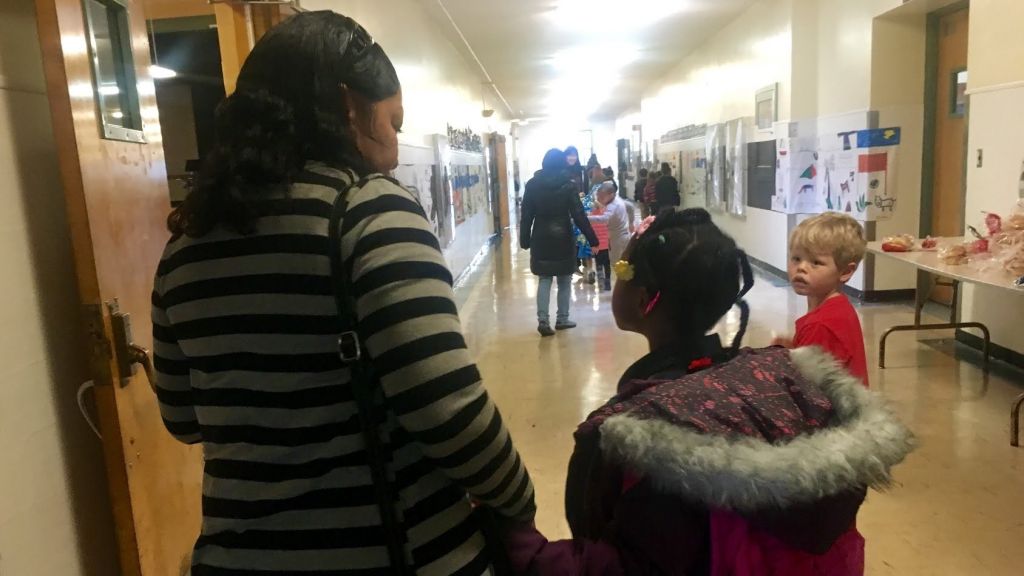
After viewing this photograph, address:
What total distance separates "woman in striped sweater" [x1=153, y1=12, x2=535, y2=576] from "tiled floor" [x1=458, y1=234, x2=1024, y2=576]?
794 millimetres

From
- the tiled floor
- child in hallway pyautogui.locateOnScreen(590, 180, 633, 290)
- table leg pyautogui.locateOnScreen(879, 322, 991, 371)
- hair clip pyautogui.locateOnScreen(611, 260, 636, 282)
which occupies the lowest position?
the tiled floor

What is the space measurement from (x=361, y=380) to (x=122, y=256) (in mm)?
1084

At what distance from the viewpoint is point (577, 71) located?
537 inches

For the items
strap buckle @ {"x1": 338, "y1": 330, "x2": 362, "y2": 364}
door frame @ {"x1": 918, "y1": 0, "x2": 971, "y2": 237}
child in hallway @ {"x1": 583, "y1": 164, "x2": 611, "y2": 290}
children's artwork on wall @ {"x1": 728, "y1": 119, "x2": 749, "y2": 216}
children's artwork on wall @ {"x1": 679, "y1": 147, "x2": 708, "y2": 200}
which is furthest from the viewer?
children's artwork on wall @ {"x1": 679, "y1": 147, "x2": 708, "y2": 200}

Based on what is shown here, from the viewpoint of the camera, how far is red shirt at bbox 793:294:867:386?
2018 mm

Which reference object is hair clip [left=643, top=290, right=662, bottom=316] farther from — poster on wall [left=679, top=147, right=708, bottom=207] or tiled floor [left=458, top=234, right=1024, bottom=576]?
poster on wall [left=679, top=147, right=708, bottom=207]

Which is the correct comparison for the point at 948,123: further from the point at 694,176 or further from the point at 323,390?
the point at 323,390

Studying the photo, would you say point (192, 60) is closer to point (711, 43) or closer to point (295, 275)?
point (295, 275)

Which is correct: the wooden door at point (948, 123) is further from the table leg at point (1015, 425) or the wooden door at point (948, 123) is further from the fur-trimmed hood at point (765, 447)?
the fur-trimmed hood at point (765, 447)

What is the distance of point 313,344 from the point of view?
37.2 inches

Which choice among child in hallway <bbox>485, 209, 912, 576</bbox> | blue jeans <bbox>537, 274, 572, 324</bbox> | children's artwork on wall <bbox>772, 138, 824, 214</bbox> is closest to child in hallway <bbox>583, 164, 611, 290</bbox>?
blue jeans <bbox>537, 274, 572, 324</bbox>

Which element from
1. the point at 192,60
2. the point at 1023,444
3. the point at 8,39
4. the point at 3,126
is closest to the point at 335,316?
the point at 3,126

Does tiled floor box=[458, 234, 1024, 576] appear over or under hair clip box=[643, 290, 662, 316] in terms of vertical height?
under

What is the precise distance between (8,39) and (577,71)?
42.1 feet
